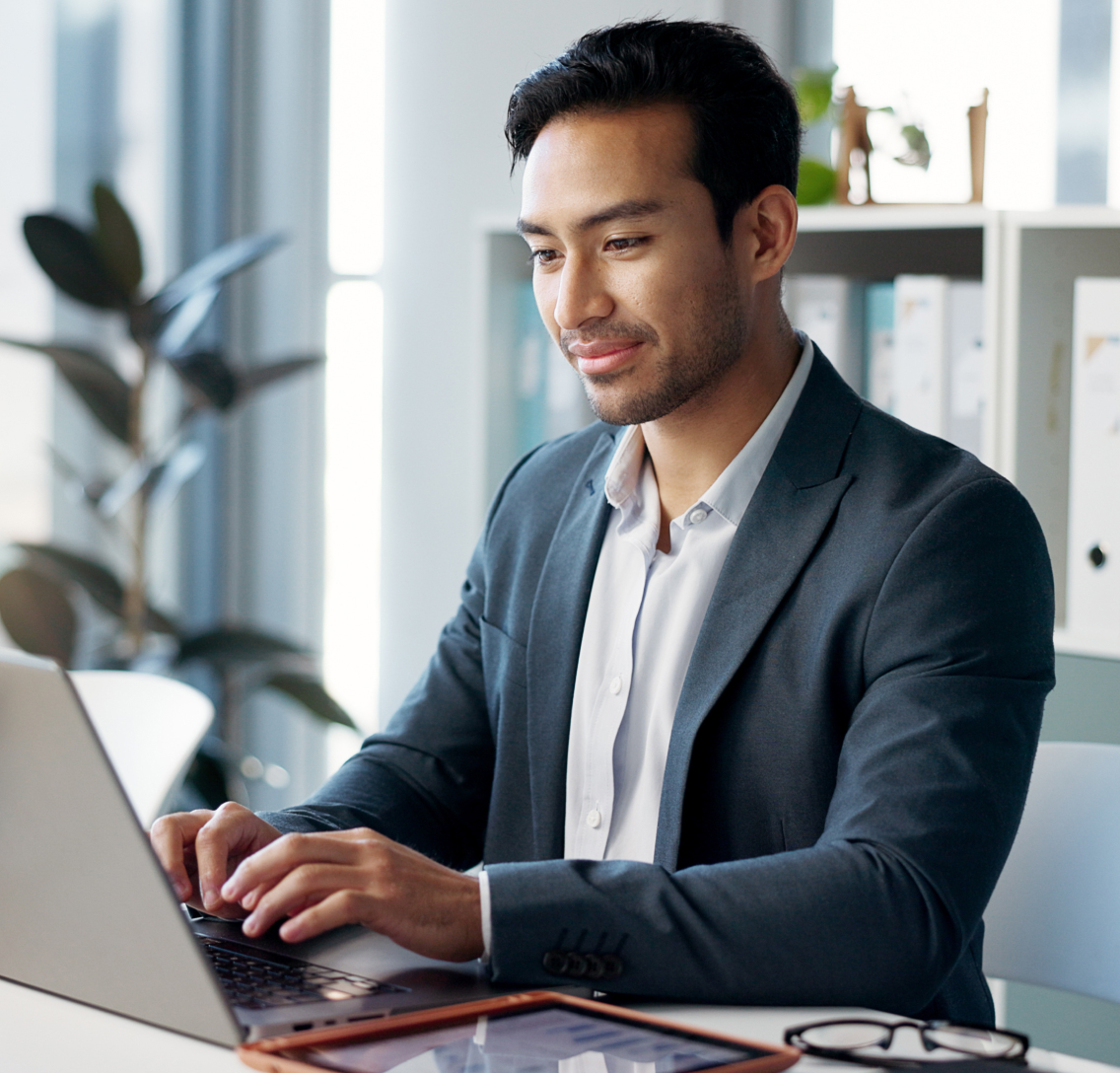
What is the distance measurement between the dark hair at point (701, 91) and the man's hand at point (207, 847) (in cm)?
76

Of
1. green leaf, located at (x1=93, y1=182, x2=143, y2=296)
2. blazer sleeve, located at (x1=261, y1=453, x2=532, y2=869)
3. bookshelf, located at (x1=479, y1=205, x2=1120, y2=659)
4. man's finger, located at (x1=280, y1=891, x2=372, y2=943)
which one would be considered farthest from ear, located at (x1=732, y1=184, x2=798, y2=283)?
green leaf, located at (x1=93, y1=182, x2=143, y2=296)

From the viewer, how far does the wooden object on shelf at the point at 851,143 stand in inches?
92.9

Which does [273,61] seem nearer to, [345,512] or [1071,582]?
[345,512]

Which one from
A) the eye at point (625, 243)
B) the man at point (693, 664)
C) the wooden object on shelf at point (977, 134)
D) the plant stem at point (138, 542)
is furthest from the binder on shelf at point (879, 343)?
the plant stem at point (138, 542)

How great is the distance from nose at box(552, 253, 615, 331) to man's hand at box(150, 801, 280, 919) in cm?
58

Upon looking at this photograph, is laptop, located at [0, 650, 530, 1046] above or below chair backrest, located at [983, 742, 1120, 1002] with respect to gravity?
above

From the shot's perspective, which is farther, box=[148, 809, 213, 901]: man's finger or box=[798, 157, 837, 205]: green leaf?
box=[798, 157, 837, 205]: green leaf

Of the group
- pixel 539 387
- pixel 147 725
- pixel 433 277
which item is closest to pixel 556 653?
pixel 147 725

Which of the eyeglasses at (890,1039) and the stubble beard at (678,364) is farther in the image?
the stubble beard at (678,364)

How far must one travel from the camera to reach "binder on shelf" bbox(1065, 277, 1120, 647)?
6.77 ft

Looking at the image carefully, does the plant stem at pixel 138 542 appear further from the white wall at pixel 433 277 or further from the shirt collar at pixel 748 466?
the shirt collar at pixel 748 466

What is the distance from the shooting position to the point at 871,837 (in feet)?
3.67

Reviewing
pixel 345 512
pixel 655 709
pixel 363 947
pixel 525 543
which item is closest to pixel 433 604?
pixel 345 512

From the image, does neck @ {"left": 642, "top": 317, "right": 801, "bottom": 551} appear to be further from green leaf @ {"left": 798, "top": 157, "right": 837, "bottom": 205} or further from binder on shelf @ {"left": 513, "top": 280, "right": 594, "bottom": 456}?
binder on shelf @ {"left": 513, "top": 280, "right": 594, "bottom": 456}
